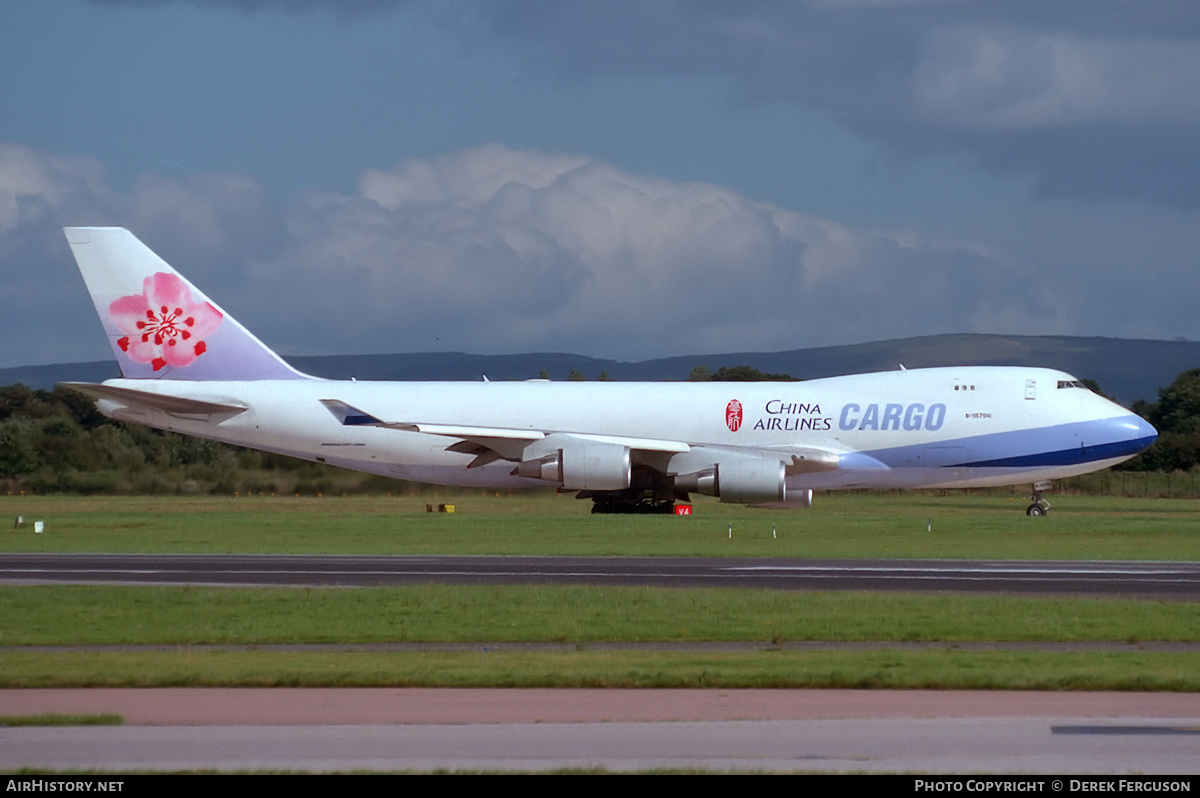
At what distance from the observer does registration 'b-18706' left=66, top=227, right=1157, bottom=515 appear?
39.6m

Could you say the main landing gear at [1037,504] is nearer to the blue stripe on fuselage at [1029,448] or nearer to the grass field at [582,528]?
the grass field at [582,528]

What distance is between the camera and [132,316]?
4412 cm

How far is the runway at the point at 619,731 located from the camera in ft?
30.7

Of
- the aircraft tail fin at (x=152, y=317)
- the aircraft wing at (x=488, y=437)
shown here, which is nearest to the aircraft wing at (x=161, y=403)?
the aircraft tail fin at (x=152, y=317)

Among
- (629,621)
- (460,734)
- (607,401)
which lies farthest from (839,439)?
(460,734)

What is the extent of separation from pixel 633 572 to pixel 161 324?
23.8 metres

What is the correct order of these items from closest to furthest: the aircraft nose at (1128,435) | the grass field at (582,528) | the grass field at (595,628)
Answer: the grass field at (595,628)
the grass field at (582,528)
the aircraft nose at (1128,435)

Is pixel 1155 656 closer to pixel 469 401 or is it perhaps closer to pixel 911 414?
pixel 911 414

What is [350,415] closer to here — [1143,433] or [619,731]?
[1143,433]

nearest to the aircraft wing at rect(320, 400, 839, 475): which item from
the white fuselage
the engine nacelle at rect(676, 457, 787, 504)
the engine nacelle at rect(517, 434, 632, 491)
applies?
the white fuselage

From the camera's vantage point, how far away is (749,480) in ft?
124

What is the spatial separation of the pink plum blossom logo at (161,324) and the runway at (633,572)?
14.9 m

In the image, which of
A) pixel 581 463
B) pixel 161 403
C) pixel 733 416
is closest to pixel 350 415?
pixel 161 403

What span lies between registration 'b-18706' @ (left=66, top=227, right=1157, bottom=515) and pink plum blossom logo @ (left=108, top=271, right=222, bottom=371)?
0.04 metres
